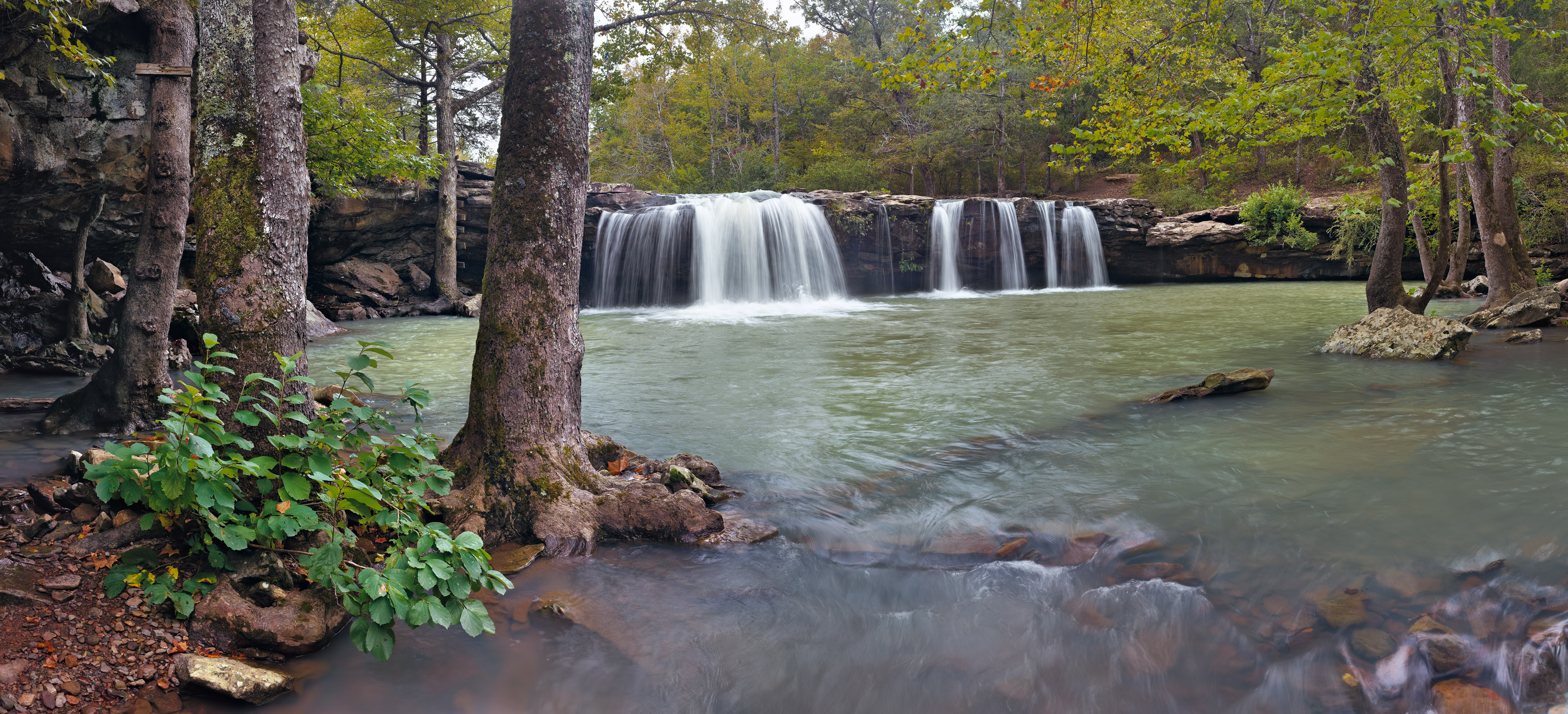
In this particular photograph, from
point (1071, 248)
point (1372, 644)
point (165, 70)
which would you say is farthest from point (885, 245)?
point (1372, 644)

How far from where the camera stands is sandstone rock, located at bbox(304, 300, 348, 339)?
15666 millimetres

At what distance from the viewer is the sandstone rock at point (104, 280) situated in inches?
429

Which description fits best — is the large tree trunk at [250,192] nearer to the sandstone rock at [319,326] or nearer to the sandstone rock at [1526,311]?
the sandstone rock at [319,326]

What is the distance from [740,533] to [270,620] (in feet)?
7.63

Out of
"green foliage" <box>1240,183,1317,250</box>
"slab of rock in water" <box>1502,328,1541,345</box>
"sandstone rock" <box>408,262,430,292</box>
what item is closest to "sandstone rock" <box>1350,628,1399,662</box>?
"slab of rock in water" <box>1502,328,1541,345</box>

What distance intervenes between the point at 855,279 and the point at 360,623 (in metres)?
24.1

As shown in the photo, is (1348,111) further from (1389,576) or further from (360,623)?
(360,623)

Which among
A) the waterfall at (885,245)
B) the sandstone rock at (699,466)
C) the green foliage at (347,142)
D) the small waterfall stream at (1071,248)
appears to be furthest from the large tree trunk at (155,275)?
the small waterfall stream at (1071,248)

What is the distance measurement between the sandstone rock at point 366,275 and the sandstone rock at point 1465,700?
22.4 m

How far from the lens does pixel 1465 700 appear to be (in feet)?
9.53

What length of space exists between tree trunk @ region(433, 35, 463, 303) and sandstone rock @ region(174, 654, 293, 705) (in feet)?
65.1

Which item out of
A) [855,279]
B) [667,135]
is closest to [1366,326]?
[855,279]

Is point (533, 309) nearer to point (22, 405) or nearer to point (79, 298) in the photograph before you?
point (22, 405)

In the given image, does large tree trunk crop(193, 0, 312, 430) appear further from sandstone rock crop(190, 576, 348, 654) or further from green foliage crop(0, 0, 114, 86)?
green foliage crop(0, 0, 114, 86)
